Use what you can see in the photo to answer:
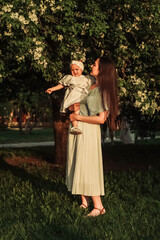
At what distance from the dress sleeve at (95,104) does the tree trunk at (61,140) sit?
24.5ft

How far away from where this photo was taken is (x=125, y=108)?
1264 centimetres

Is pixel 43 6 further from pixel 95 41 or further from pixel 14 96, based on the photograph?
pixel 14 96

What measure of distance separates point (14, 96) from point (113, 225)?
955cm

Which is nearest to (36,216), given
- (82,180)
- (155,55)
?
(82,180)

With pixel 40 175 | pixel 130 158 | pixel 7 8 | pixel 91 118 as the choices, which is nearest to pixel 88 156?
pixel 91 118

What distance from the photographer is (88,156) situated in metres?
5.07

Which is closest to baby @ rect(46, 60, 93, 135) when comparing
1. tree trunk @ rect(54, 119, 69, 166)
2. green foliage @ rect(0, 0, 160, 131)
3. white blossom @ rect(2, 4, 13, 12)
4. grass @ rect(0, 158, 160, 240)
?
grass @ rect(0, 158, 160, 240)

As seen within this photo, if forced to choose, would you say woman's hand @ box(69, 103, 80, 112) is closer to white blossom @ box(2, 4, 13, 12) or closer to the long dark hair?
the long dark hair

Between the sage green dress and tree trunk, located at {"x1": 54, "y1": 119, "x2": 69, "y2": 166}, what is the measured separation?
727 cm

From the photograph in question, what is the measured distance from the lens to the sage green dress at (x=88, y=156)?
501cm

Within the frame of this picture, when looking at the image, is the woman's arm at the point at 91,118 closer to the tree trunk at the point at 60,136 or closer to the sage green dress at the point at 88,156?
the sage green dress at the point at 88,156

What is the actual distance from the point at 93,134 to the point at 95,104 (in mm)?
403

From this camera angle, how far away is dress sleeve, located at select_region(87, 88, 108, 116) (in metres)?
4.97

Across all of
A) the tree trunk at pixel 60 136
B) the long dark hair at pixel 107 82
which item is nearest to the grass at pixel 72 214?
the long dark hair at pixel 107 82
